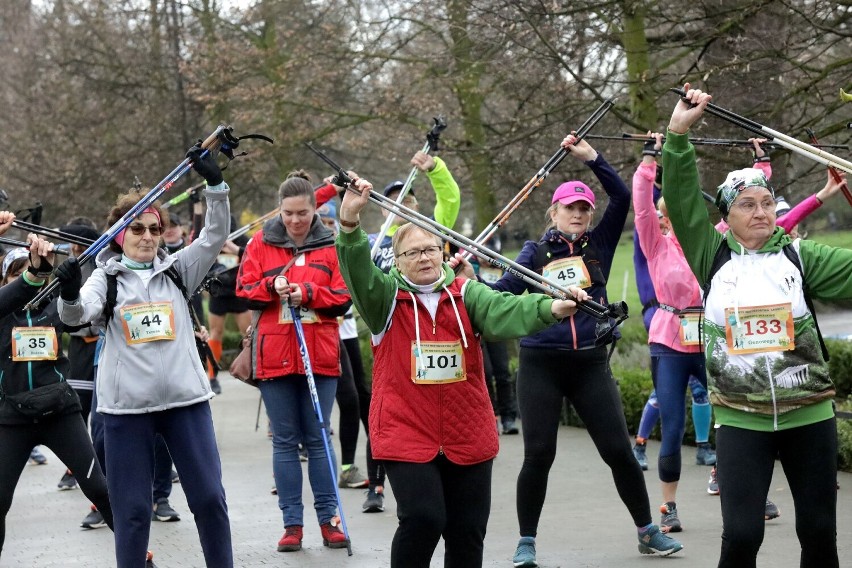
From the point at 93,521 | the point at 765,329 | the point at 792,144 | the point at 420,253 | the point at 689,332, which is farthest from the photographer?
the point at 93,521

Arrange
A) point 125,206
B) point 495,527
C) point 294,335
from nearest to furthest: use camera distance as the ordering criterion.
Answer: point 125,206 → point 294,335 → point 495,527

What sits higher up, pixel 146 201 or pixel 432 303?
pixel 146 201

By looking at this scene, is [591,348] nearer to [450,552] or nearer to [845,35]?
[450,552]

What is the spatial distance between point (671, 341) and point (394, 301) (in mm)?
3025

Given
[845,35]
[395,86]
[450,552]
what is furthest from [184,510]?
[395,86]

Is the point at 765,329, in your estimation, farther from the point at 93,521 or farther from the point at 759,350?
the point at 93,521

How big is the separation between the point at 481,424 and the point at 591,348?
156cm

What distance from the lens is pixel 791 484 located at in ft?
15.8

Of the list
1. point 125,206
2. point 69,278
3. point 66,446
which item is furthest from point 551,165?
point 66,446

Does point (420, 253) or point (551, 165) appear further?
point (551, 165)

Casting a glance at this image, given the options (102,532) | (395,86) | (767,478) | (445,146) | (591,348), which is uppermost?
(395,86)

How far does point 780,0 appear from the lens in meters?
8.96

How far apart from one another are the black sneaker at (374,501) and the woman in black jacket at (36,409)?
210cm

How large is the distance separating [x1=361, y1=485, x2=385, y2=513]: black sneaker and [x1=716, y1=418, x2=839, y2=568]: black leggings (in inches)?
157
